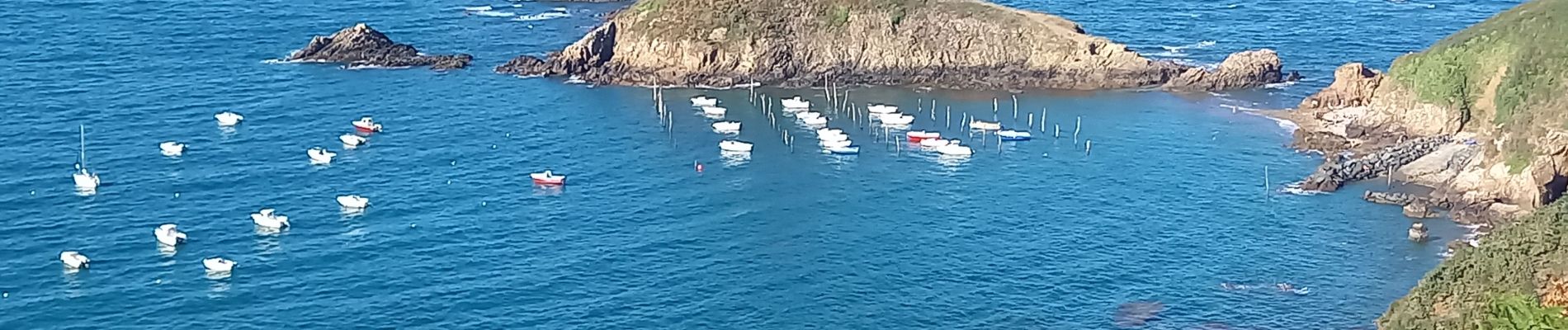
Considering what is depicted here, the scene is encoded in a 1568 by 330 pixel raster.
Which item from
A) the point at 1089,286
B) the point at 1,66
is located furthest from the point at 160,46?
the point at 1089,286

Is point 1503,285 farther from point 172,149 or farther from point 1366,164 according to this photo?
point 172,149

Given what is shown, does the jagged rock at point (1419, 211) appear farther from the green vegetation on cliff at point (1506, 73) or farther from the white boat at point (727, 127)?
the white boat at point (727, 127)

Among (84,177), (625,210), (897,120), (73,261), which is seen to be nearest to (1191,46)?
(897,120)

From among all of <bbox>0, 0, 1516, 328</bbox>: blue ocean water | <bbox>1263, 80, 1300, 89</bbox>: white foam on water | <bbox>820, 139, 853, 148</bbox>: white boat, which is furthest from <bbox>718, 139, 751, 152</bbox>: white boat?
<bbox>1263, 80, 1300, 89</bbox>: white foam on water

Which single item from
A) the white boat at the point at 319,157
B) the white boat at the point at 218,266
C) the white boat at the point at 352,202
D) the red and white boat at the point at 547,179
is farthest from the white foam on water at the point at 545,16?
the white boat at the point at 218,266

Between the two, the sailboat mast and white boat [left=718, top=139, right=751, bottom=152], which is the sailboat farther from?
white boat [left=718, top=139, right=751, bottom=152]

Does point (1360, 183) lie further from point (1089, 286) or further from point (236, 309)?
point (236, 309)
